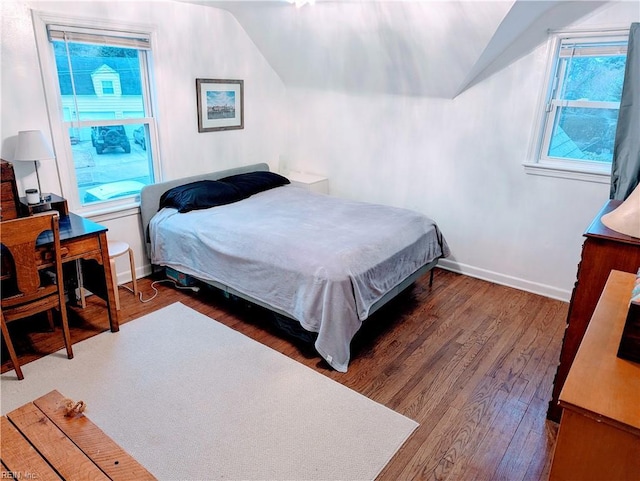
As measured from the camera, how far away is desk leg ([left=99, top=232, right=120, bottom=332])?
2.63m

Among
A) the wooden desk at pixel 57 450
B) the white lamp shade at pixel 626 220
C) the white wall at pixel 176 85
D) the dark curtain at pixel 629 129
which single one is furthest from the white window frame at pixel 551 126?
the wooden desk at pixel 57 450

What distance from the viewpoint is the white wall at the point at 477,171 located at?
3277 mm

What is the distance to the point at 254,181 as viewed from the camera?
404 cm

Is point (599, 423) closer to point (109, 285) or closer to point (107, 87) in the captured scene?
point (109, 285)

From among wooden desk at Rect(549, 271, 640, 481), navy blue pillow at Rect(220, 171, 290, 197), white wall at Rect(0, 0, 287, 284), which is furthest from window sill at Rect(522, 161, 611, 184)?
white wall at Rect(0, 0, 287, 284)

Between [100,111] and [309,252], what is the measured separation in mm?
2035

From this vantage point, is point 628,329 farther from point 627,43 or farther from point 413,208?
point 413,208

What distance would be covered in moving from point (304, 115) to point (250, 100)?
25.0 inches

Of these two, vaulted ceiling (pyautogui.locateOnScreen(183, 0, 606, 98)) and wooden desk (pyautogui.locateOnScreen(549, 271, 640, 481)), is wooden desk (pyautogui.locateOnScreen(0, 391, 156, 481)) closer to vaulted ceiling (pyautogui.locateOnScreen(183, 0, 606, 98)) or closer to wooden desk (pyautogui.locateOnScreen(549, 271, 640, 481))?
wooden desk (pyautogui.locateOnScreen(549, 271, 640, 481))

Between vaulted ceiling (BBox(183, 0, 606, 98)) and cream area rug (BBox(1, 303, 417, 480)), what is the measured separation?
2595 mm

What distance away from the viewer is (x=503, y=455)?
1955 millimetres

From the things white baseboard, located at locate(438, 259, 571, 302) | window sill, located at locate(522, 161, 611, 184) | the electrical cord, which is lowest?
the electrical cord

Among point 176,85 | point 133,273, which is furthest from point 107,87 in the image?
point 133,273

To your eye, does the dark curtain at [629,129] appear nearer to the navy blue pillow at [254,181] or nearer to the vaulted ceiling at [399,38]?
the vaulted ceiling at [399,38]
